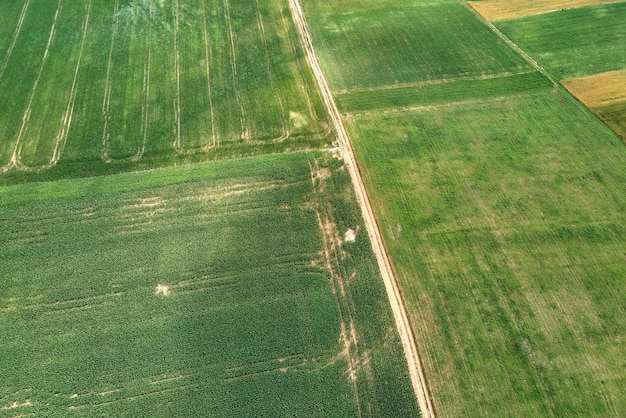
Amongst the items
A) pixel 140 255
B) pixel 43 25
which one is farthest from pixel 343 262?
pixel 43 25

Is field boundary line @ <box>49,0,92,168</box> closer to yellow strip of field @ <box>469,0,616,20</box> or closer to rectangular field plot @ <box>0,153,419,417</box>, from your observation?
rectangular field plot @ <box>0,153,419,417</box>

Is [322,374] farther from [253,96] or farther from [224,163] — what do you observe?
[253,96]

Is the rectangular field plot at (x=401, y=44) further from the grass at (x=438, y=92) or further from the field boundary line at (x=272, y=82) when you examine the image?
the field boundary line at (x=272, y=82)

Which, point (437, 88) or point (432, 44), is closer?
point (437, 88)

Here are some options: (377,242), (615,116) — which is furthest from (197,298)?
(615,116)

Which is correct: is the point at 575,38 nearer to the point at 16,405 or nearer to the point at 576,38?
the point at 576,38

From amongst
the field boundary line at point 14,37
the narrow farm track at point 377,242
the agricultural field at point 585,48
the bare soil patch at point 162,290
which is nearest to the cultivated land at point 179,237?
the bare soil patch at point 162,290
